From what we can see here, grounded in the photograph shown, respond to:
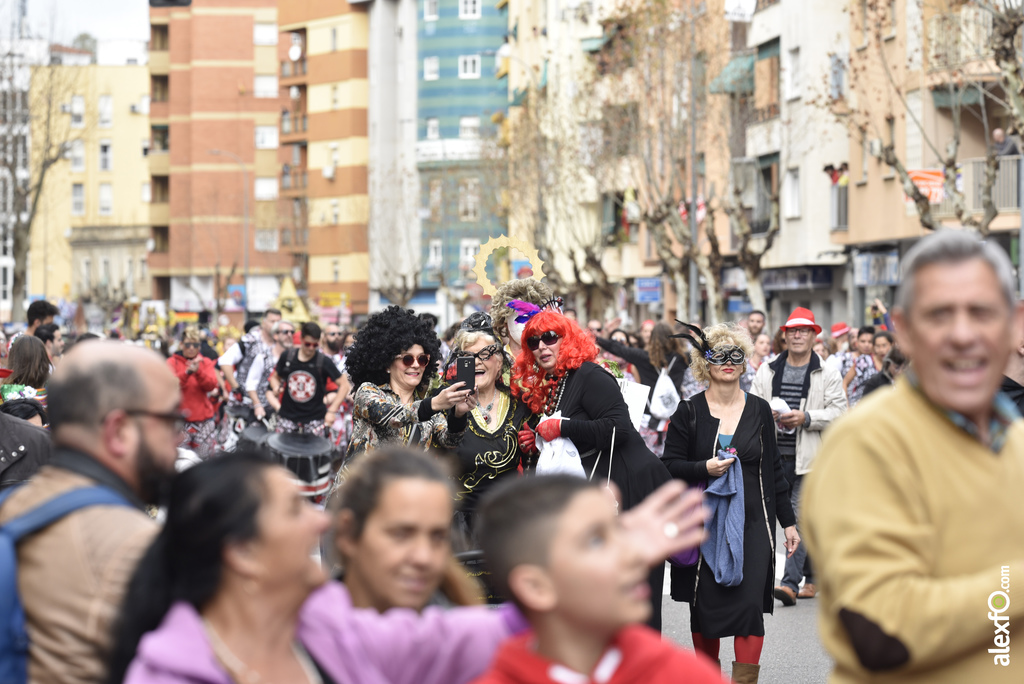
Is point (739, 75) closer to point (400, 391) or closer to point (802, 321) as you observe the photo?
point (802, 321)

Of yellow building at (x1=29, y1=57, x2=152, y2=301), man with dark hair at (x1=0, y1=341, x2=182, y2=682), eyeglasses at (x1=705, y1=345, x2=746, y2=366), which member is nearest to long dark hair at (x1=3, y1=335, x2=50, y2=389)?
eyeglasses at (x1=705, y1=345, x2=746, y2=366)

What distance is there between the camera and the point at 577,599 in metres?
2.81

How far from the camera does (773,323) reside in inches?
1791

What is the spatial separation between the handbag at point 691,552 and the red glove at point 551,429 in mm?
720

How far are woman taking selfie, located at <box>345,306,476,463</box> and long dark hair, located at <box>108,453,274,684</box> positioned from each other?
4.44 m

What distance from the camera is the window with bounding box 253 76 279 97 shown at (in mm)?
96875

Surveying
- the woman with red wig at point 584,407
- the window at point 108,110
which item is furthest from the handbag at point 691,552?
the window at point 108,110

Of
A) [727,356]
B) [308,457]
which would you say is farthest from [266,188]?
[727,356]

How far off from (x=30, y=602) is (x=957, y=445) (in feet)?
6.16

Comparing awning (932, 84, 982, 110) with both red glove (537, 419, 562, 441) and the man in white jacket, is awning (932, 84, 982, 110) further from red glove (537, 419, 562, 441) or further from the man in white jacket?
red glove (537, 419, 562, 441)

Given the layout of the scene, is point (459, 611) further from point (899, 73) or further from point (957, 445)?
point (899, 73)

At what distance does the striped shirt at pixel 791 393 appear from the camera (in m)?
11.3

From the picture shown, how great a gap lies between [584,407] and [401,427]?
3.09 feet

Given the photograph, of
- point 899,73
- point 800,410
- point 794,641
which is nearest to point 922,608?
point 794,641
